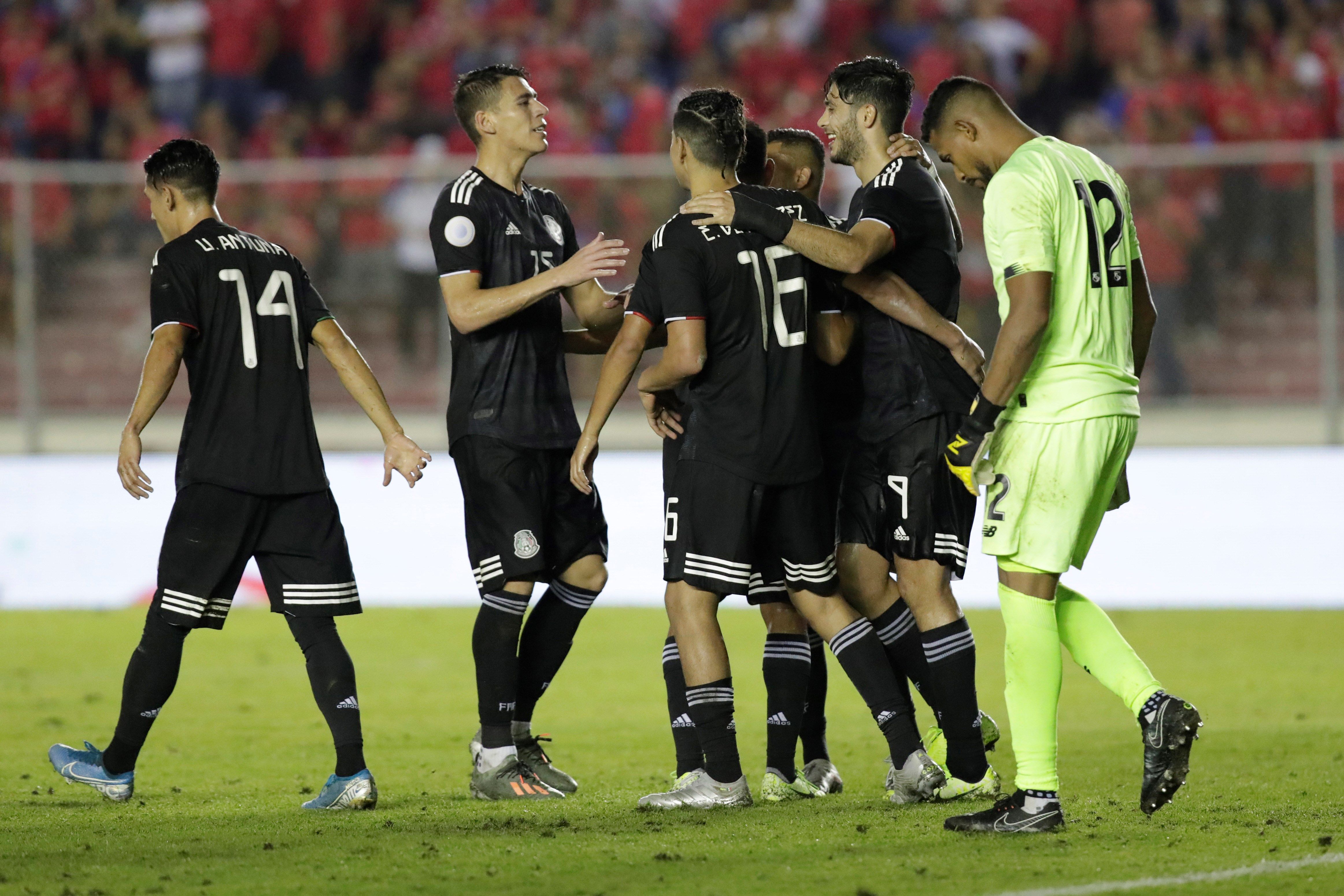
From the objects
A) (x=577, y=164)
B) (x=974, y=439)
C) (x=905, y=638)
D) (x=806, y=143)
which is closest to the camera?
(x=974, y=439)

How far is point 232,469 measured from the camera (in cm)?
548

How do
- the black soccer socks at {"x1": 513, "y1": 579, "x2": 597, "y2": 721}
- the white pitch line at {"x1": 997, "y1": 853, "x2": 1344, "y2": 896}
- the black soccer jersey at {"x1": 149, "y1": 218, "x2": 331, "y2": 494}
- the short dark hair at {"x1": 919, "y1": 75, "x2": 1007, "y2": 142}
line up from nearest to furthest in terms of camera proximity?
the white pitch line at {"x1": 997, "y1": 853, "x2": 1344, "y2": 896}, the short dark hair at {"x1": 919, "y1": 75, "x2": 1007, "y2": 142}, the black soccer jersey at {"x1": 149, "y1": 218, "x2": 331, "y2": 494}, the black soccer socks at {"x1": 513, "y1": 579, "x2": 597, "y2": 721}

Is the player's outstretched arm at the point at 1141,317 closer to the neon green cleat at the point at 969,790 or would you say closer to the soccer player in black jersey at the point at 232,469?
the neon green cleat at the point at 969,790

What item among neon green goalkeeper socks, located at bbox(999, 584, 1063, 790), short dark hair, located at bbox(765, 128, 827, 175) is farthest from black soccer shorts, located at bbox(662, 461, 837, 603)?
short dark hair, located at bbox(765, 128, 827, 175)

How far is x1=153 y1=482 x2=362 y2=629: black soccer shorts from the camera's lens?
5465mm

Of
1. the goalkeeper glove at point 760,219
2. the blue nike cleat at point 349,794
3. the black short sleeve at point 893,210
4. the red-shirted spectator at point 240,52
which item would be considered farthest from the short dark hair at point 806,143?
the red-shirted spectator at point 240,52

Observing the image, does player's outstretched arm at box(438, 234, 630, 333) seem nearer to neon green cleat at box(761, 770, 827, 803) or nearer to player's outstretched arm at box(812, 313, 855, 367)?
player's outstretched arm at box(812, 313, 855, 367)

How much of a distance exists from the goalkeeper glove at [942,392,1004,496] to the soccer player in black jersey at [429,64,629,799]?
1298 mm

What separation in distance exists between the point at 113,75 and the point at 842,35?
844cm

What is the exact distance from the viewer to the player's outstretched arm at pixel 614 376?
5289mm

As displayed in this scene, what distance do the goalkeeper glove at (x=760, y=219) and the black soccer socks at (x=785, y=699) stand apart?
129 centimetres

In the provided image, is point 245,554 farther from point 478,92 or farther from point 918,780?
point 918,780

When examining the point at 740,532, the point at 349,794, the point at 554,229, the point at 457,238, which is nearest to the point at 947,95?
the point at 740,532

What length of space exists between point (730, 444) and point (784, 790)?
3.72 ft
